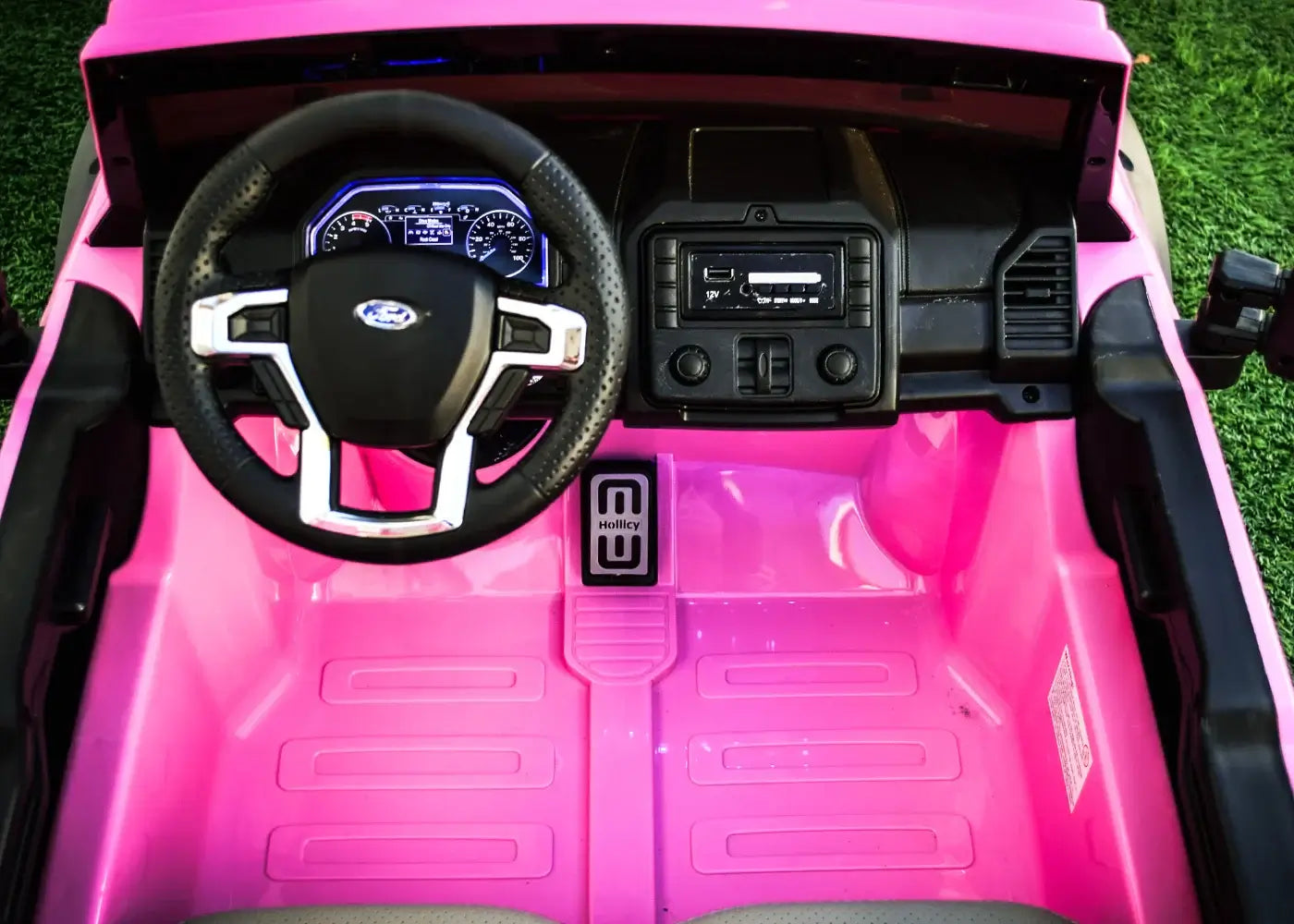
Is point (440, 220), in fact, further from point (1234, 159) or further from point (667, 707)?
point (1234, 159)

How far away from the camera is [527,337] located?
848 millimetres

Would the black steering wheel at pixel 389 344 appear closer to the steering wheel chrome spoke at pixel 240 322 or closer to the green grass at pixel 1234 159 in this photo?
the steering wheel chrome spoke at pixel 240 322

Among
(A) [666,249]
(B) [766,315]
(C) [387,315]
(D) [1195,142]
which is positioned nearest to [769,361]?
(B) [766,315]

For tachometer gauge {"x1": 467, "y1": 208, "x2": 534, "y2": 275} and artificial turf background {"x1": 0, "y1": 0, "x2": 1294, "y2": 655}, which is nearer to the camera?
tachometer gauge {"x1": 467, "y1": 208, "x2": 534, "y2": 275}

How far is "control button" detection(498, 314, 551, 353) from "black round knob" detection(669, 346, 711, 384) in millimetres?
290

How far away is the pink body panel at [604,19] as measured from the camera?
3.20 ft

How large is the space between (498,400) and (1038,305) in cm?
59

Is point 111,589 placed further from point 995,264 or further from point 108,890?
point 995,264

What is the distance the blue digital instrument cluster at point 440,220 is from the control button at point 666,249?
0.36ft

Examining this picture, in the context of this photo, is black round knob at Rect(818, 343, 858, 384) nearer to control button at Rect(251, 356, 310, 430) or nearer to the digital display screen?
the digital display screen

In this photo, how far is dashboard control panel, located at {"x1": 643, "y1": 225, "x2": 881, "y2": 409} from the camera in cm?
111

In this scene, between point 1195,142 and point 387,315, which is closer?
point 387,315

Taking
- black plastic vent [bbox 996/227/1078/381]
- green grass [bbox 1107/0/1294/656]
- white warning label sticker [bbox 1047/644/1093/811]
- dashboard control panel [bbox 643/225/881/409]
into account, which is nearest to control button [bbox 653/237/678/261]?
dashboard control panel [bbox 643/225/881/409]

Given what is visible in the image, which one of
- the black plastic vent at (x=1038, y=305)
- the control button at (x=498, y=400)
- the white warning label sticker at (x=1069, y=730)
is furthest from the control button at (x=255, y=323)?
the white warning label sticker at (x=1069, y=730)
